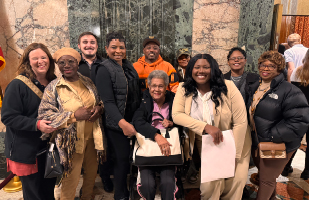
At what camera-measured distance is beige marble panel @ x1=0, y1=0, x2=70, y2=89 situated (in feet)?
12.2

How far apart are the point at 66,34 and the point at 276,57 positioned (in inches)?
137

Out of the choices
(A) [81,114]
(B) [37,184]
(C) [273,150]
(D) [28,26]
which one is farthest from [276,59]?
(D) [28,26]

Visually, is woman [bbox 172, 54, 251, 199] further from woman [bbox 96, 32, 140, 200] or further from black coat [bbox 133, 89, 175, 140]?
woman [bbox 96, 32, 140, 200]

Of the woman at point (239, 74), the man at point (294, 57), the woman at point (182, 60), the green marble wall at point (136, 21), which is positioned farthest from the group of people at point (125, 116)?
the man at point (294, 57)

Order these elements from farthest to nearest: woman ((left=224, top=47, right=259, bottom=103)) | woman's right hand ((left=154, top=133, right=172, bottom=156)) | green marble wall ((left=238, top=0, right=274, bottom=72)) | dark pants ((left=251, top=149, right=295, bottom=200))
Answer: green marble wall ((left=238, top=0, right=274, bottom=72)) → woman ((left=224, top=47, right=259, bottom=103)) → dark pants ((left=251, top=149, right=295, bottom=200)) → woman's right hand ((left=154, top=133, right=172, bottom=156))

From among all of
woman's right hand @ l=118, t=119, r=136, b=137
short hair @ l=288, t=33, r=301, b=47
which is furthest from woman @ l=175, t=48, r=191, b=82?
→ short hair @ l=288, t=33, r=301, b=47

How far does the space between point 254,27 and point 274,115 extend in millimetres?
2379

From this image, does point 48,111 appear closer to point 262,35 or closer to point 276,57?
point 276,57

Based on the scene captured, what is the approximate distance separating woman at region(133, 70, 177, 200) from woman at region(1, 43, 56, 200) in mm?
1022

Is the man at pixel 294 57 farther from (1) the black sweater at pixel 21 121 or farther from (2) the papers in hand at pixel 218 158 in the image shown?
(1) the black sweater at pixel 21 121

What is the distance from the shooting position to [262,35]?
160 inches

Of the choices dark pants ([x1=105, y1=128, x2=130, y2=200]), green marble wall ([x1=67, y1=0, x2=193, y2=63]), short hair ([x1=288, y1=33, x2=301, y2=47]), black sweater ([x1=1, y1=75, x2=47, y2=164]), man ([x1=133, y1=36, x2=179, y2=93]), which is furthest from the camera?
short hair ([x1=288, y1=33, x2=301, y2=47])

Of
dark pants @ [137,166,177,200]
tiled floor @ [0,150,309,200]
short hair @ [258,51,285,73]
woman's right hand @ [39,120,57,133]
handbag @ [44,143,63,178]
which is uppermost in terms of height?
short hair @ [258,51,285,73]

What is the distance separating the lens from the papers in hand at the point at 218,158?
233 centimetres
